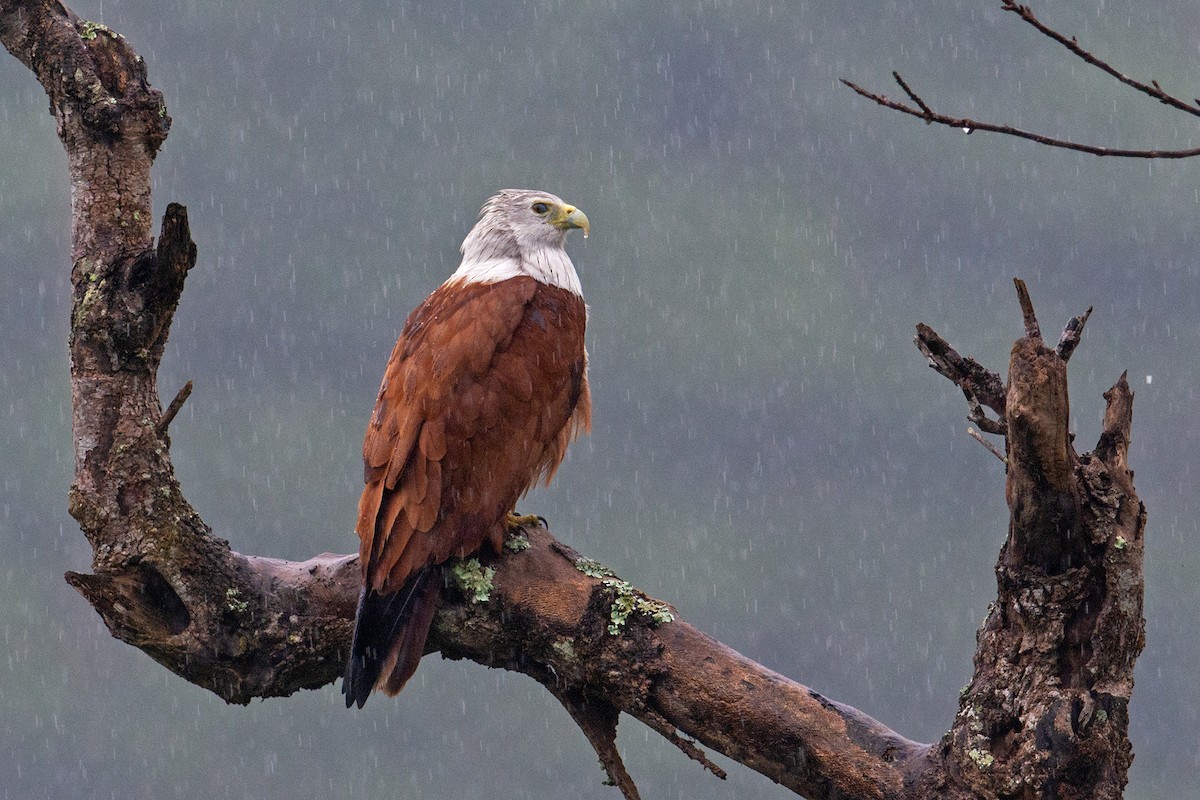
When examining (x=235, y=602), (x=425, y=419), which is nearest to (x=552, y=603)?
(x=425, y=419)

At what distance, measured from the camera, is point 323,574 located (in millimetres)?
4902

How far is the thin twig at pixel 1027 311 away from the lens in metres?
3.57

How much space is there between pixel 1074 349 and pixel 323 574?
9.24 feet

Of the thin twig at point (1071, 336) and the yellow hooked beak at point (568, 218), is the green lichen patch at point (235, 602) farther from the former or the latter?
the thin twig at point (1071, 336)

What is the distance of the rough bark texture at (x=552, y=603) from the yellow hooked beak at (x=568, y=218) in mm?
1472

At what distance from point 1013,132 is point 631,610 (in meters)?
2.24

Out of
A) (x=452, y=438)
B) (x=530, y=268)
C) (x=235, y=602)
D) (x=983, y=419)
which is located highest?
(x=530, y=268)

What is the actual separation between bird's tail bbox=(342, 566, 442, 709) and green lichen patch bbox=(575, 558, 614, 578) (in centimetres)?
58

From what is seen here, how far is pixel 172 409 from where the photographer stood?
4602 millimetres

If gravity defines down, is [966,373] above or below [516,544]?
above

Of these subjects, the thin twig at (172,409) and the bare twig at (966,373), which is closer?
the bare twig at (966,373)

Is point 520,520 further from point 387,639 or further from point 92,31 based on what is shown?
point 92,31

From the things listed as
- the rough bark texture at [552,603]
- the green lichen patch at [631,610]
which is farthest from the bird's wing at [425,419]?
the green lichen patch at [631,610]

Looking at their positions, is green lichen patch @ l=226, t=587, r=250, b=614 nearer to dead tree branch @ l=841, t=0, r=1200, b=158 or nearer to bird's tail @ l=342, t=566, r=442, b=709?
bird's tail @ l=342, t=566, r=442, b=709
